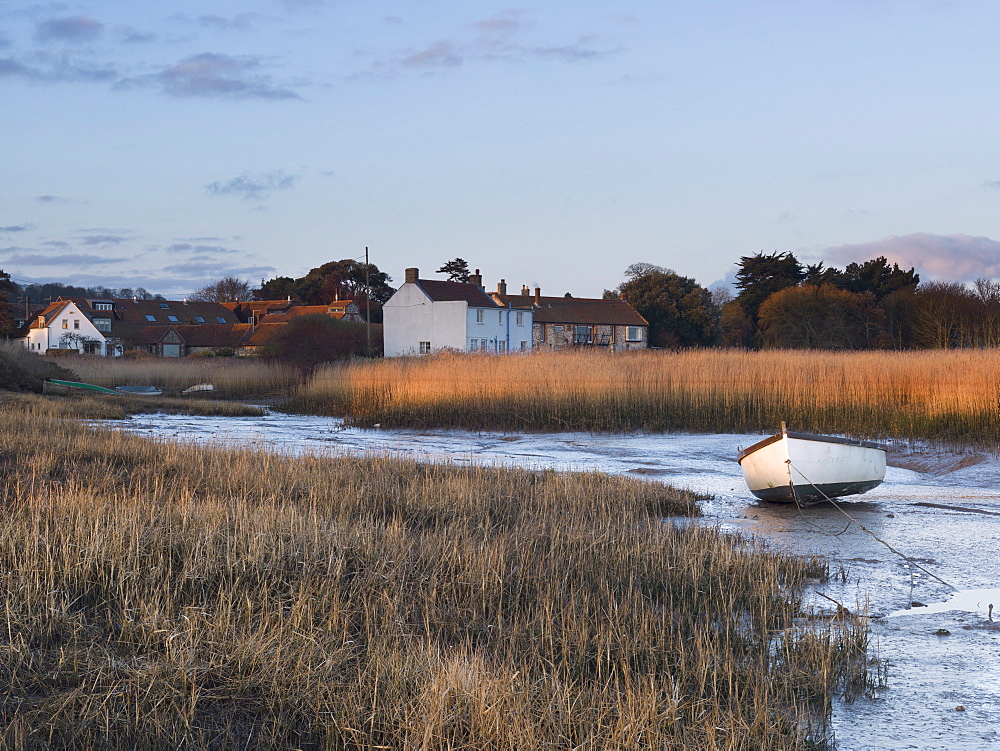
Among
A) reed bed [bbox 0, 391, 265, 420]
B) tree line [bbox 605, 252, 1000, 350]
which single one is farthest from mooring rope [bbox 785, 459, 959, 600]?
tree line [bbox 605, 252, 1000, 350]

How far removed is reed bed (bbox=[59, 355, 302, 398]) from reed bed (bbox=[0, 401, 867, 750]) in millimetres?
30105

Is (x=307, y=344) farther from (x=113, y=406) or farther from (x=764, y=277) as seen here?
(x=764, y=277)

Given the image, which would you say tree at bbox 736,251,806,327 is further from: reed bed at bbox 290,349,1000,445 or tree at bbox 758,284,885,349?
reed bed at bbox 290,349,1000,445

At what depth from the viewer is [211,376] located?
4028cm

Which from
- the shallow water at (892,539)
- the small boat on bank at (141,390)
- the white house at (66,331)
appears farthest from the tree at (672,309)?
the shallow water at (892,539)

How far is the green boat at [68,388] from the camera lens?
31341mm

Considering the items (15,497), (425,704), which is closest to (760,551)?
(425,704)

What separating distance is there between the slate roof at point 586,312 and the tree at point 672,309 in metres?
1.56

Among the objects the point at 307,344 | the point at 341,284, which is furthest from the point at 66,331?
the point at 307,344

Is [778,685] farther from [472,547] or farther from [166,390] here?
[166,390]

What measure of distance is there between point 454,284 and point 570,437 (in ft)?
134

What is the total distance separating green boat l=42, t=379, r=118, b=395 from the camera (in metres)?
31.3

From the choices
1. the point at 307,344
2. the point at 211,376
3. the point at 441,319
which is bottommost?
the point at 211,376

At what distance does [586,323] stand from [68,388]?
152 feet
